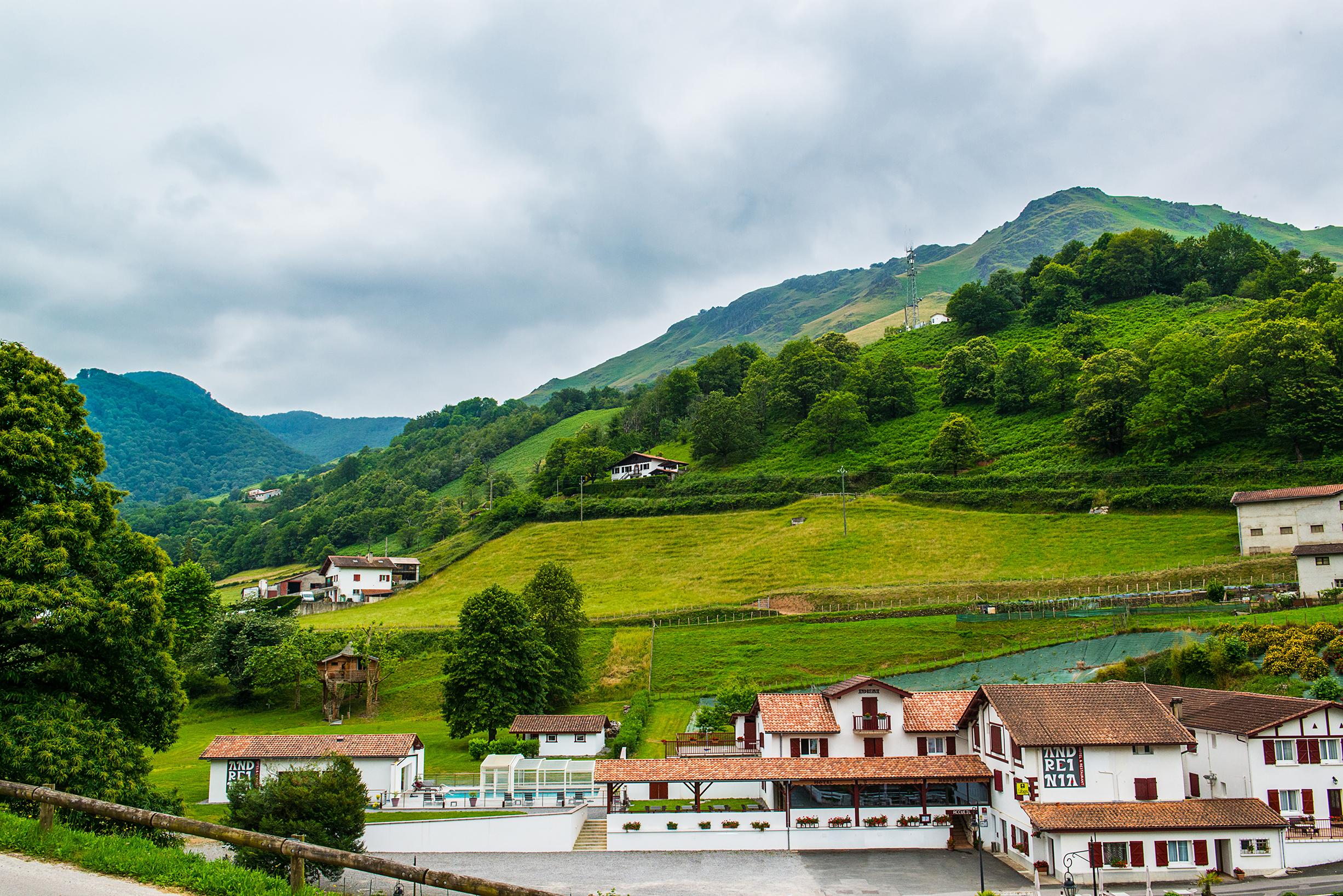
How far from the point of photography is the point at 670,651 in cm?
6394

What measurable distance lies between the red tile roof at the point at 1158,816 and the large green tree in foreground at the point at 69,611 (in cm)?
2900

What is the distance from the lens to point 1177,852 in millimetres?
30984

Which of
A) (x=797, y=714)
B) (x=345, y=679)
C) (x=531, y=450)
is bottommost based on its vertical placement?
(x=797, y=714)

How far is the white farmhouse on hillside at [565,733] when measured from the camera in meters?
47.2

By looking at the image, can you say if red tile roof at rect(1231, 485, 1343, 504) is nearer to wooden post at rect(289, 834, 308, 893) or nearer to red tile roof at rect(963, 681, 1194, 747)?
red tile roof at rect(963, 681, 1194, 747)

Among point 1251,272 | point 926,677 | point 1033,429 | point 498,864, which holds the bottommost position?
point 498,864

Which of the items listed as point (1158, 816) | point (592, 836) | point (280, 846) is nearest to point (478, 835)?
point (592, 836)

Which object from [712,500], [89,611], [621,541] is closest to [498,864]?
[89,611]

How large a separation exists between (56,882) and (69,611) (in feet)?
35.7

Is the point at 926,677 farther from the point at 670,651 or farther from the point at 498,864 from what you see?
the point at 498,864

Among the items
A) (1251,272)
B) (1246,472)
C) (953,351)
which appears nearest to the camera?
(1246,472)

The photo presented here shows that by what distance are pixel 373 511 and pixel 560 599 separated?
3561 inches

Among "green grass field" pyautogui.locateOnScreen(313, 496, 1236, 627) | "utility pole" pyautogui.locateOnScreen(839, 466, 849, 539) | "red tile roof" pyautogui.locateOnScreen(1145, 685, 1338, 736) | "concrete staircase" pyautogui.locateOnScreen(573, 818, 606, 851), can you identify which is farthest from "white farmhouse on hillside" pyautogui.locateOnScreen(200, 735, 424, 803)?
"utility pole" pyautogui.locateOnScreen(839, 466, 849, 539)

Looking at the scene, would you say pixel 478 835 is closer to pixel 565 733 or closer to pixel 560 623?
pixel 565 733
